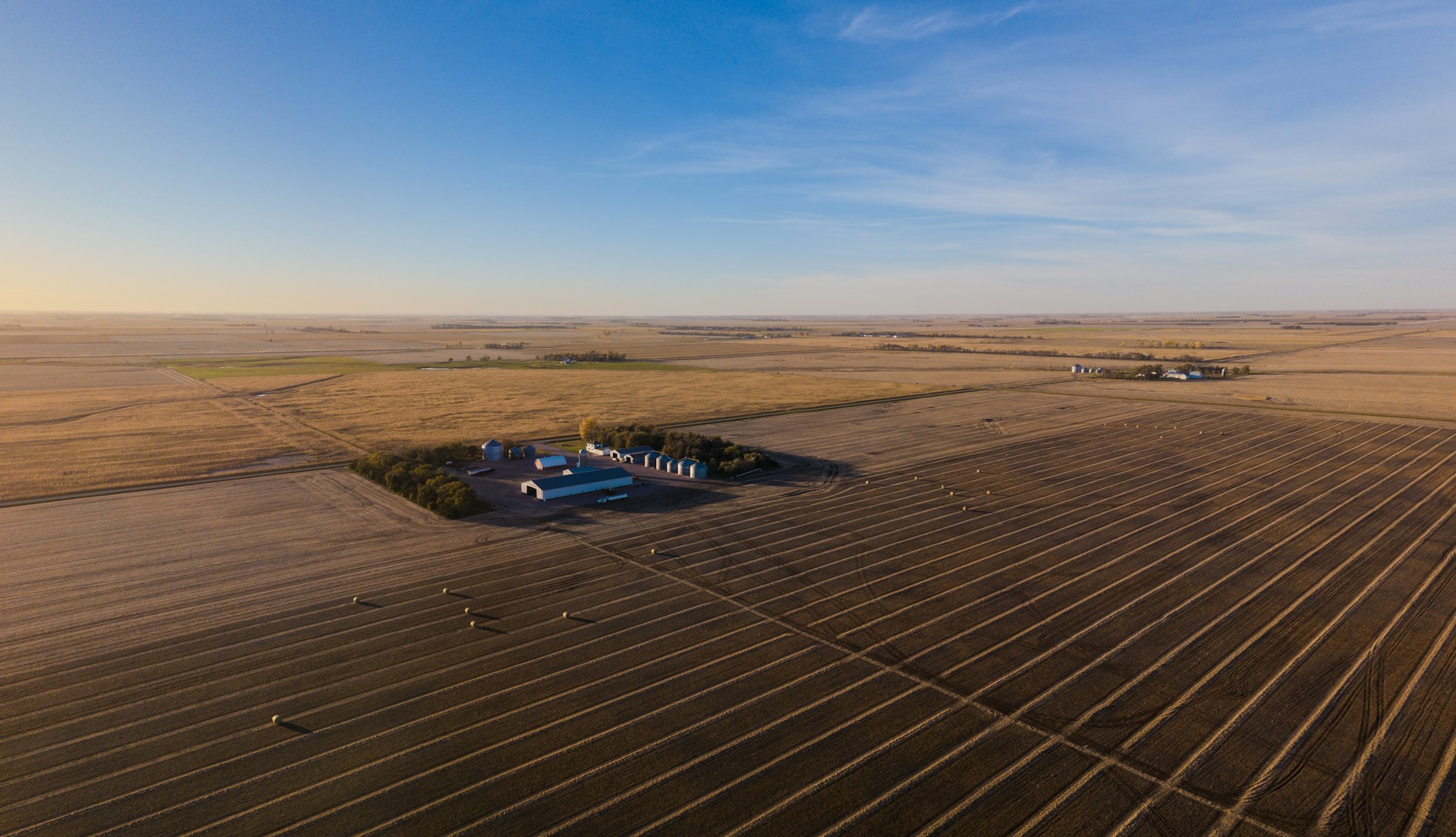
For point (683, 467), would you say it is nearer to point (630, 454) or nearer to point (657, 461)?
point (657, 461)

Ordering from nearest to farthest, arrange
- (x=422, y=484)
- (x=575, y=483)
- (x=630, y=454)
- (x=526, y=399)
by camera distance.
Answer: (x=422, y=484), (x=575, y=483), (x=630, y=454), (x=526, y=399)

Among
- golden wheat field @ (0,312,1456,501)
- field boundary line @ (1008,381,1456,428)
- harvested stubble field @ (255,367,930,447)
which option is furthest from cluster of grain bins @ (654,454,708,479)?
field boundary line @ (1008,381,1456,428)

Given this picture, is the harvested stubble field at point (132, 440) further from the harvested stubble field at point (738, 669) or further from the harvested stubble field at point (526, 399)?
the harvested stubble field at point (738, 669)

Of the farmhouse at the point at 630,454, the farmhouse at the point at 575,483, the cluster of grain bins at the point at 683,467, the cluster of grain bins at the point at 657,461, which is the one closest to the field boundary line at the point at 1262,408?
the cluster of grain bins at the point at 683,467

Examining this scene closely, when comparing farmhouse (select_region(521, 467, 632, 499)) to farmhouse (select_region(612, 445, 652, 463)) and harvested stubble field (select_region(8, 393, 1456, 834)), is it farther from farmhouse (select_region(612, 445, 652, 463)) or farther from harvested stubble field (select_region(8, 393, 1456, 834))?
farmhouse (select_region(612, 445, 652, 463))

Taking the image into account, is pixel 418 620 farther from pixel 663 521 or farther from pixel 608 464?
pixel 608 464

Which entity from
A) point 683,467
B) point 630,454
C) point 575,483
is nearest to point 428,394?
point 630,454
